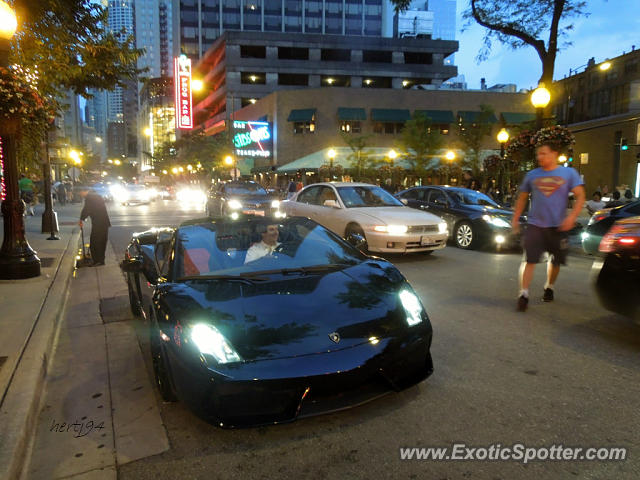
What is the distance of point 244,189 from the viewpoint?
19547 mm

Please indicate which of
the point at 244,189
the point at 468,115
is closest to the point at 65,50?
the point at 244,189

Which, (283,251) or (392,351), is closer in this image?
(392,351)

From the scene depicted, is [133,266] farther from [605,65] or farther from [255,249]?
[605,65]

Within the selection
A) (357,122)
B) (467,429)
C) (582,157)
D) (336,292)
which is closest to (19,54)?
(336,292)

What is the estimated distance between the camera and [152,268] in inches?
170

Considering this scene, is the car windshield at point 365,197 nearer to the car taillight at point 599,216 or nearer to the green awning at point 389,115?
the car taillight at point 599,216

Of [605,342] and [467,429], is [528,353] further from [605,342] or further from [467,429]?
[467,429]

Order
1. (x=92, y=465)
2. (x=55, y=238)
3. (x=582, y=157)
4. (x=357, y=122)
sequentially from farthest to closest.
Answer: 1. (x=357, y=122)
2. (x=582, y=157)
3. (x=55, y=238)
4. (x=92, y=465)

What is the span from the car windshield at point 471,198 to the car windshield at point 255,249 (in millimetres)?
7761

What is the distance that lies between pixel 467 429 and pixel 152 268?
2918 mm

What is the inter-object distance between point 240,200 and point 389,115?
3014 cm

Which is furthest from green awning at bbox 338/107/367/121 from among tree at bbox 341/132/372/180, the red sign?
the red sign

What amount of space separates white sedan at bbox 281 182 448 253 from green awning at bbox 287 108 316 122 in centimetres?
3499

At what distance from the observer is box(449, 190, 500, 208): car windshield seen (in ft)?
38.0
